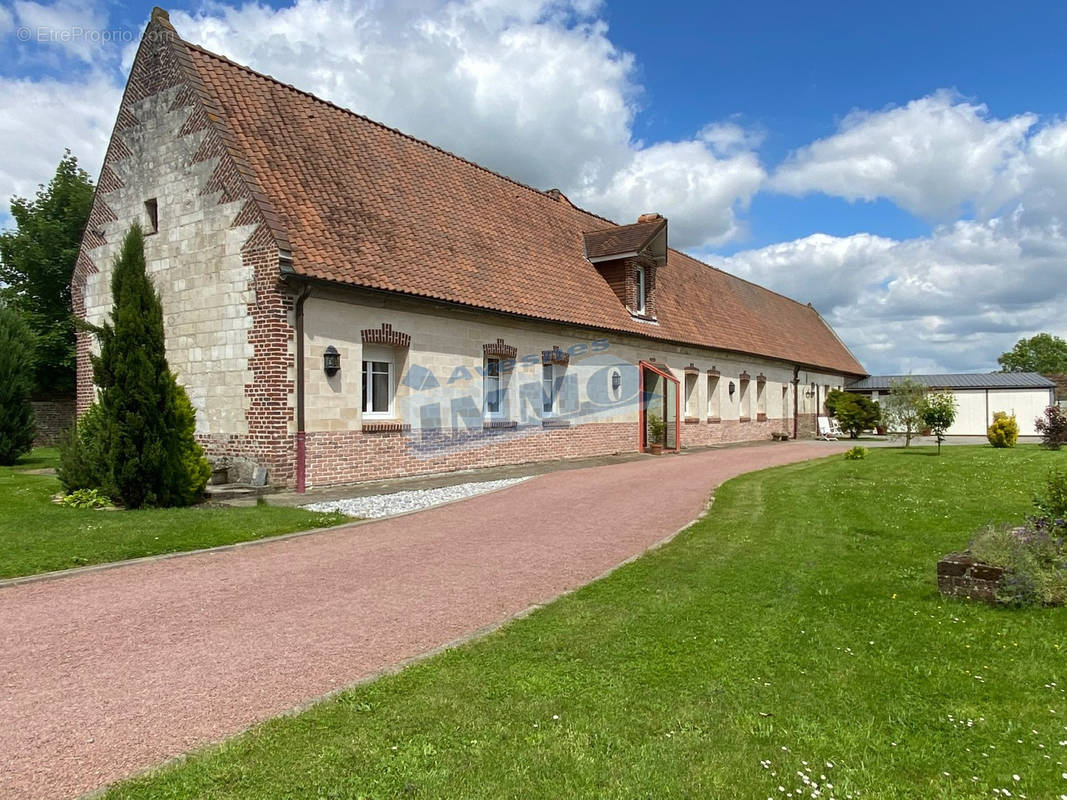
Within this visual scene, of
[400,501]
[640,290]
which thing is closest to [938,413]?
[640,290]

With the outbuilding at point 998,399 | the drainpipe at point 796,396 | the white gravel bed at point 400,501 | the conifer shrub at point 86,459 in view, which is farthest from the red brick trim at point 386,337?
the outbuilding at point 998,399

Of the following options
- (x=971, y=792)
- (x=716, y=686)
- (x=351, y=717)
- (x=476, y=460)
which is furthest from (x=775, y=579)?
(x=476, y=460)

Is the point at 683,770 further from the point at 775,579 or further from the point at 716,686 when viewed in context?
the point at 775,579

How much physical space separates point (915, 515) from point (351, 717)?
27.7 feet

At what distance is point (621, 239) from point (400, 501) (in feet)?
44.8

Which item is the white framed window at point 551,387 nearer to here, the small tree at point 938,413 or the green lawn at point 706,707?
the small tree at point 938,413

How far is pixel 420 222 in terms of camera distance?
1623cm

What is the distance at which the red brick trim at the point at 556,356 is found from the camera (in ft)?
59.4

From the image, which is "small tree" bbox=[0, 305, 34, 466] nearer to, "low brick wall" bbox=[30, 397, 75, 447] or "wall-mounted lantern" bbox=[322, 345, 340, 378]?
"low brick wall" bbox=[30, 397, 75, 447]

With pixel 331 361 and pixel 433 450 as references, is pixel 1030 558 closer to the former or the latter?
pixel 331 361

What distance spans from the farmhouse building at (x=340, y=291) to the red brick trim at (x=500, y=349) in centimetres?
9

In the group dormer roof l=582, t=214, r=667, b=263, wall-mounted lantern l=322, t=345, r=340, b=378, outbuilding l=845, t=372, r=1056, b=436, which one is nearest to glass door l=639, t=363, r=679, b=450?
dormer roof l=582, t=214, r=667, b=263

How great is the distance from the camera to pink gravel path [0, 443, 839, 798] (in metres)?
3.68

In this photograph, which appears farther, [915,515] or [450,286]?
[450,286]
